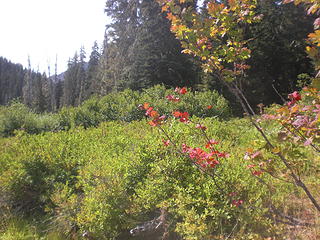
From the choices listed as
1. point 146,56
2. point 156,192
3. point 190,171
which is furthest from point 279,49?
point 156,192

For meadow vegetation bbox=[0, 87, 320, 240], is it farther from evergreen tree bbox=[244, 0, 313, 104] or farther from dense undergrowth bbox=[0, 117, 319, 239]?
evergreen tree bbox=[244, 0, 313, 104]

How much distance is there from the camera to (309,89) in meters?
1.59

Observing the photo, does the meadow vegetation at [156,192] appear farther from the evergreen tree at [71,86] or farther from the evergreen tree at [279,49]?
the evergreen tree at [71,86]

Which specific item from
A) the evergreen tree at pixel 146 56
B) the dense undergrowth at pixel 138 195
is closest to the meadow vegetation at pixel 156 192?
the dense undergrowth at pixel 138 195

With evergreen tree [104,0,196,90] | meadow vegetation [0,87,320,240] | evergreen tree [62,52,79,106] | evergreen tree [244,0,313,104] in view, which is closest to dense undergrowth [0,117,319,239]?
meadow vegetation [0,87,320,240]

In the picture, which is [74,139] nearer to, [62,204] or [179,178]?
[62,204]

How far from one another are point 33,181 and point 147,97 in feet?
17.7

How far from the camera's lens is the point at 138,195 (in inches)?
119

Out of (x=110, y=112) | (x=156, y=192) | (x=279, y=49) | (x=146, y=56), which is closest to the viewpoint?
(x=156, y=192)

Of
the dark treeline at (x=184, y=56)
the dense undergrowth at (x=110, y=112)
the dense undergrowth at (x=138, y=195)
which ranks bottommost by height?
the dense undergrowth at (x=138, y=195)

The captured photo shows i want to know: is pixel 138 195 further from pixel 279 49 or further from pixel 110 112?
pixel 279 49

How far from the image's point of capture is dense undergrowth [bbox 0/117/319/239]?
261cm

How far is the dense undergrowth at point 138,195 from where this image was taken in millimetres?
2613

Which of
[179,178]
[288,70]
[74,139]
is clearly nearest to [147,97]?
[74,139]
